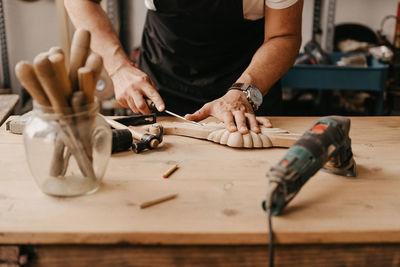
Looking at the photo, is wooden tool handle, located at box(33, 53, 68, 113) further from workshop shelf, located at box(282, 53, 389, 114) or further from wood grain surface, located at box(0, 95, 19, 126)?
workshop shelf, located at box(282, 53, 389, 114)

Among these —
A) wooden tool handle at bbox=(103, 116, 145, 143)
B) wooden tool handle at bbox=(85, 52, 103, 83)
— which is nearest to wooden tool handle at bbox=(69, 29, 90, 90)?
→ wooden tool handle at bbox=(85, 52, 103, 83)

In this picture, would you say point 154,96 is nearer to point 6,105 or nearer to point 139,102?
point 139,102

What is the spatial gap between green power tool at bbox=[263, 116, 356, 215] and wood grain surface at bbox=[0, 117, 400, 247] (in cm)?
4

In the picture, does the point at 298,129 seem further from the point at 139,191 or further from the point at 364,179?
the point at 139,191

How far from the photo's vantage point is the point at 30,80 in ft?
2.13

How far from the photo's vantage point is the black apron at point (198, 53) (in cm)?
149

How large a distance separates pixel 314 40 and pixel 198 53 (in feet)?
6.49

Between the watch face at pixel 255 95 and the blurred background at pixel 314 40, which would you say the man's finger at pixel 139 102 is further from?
the blurred background at pixel 314 40

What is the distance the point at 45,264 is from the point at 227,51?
3.63 feet

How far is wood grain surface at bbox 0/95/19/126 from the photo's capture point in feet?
4.22

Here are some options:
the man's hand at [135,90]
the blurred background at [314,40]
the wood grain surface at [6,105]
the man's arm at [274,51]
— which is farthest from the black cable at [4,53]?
the man's arm at [274,51]

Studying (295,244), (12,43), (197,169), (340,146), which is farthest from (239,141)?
(12,43)

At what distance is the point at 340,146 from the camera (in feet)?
2.61

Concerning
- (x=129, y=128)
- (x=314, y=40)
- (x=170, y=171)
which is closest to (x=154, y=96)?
(x=129, y=128)
